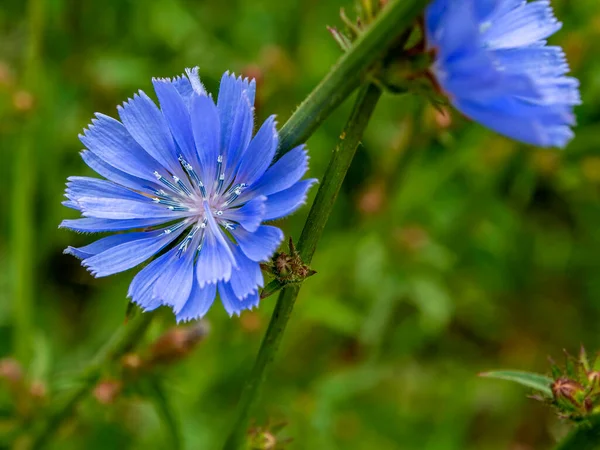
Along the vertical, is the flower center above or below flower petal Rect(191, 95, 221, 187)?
below

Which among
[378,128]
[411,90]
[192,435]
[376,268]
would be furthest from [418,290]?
[411,90]

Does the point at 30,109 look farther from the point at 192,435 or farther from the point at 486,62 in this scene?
the point at 486,62

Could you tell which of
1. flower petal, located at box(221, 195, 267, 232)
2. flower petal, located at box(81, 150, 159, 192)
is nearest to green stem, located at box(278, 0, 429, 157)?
flower petal, located at box(221, 195, 267, 232)

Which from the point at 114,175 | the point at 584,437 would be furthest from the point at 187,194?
the point at 584,437

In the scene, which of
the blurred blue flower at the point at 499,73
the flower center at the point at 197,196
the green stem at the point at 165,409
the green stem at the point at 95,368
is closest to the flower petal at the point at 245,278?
the flower center at the point at 197,196

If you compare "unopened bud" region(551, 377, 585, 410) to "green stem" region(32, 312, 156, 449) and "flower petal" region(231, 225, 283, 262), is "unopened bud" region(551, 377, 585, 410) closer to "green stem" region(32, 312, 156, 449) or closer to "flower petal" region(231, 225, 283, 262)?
"flower petal" region(231, 225, 283, 262)

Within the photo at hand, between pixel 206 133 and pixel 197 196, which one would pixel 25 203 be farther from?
pixel 206 133
